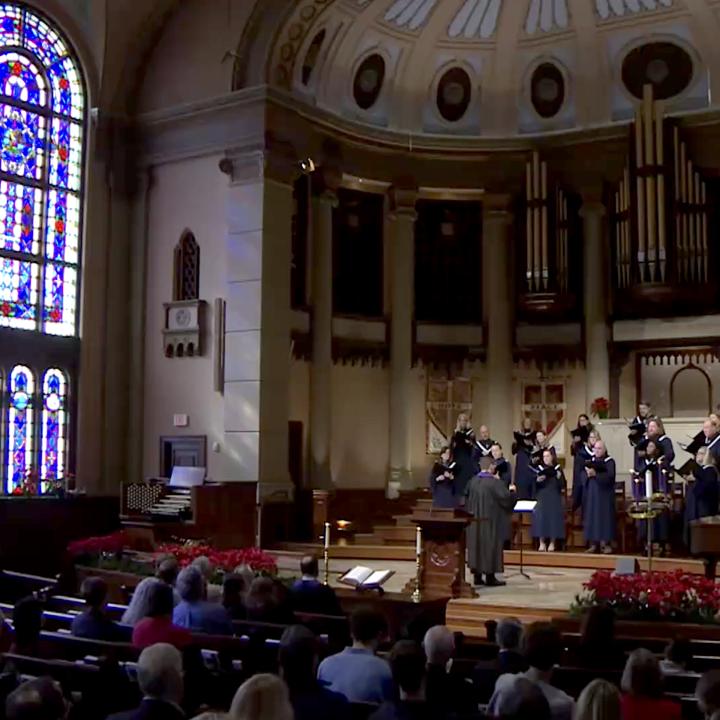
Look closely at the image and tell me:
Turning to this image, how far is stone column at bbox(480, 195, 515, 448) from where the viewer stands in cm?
1927

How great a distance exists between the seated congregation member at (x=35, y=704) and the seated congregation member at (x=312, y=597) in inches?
168

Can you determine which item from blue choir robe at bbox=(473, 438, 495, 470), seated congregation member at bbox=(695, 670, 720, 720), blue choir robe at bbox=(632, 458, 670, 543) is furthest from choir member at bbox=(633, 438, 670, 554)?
seated congregation member at bbox=(695, 670, 720, 720)

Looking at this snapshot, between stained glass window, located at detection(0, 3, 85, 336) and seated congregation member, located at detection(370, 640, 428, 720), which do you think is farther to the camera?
stained glass window, located at detection(0, 3, 85, 336)

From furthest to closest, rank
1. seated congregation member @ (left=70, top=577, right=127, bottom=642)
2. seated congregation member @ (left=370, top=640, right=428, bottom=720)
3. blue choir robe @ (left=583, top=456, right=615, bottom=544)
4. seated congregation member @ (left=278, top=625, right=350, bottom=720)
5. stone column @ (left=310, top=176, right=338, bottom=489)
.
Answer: stone column @ (left=310, top=176, right=338, bottom=489), blue choir robe @ (left=583, top=456, right=615, bottom=544), seated congregation member @ (left=70, top=577, right=127, bottom=642), seated congregation member @ (left=278, top=625, right=350, bottom=720), seated congregation member @ (left=370, top=640, right=428, bottom=720)

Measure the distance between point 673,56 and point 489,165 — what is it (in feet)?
11.9

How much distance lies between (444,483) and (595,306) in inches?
191

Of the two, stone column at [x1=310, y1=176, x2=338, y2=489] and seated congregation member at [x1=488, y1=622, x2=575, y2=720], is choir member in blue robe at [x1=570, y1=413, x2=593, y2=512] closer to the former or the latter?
stone column at [x1=310, y1=176, x2=338, y2=489]

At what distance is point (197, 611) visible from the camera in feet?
22.5

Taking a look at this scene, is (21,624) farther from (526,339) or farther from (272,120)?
(526,339)

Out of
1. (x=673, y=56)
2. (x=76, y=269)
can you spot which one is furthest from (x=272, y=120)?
(x=673, y=56)

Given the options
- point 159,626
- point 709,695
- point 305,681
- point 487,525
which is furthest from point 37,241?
point 709,695

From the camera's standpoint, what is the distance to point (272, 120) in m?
16.5

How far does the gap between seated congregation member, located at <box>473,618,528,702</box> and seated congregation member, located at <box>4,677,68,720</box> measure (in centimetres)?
235

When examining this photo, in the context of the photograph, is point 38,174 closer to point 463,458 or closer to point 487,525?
point 463,458
